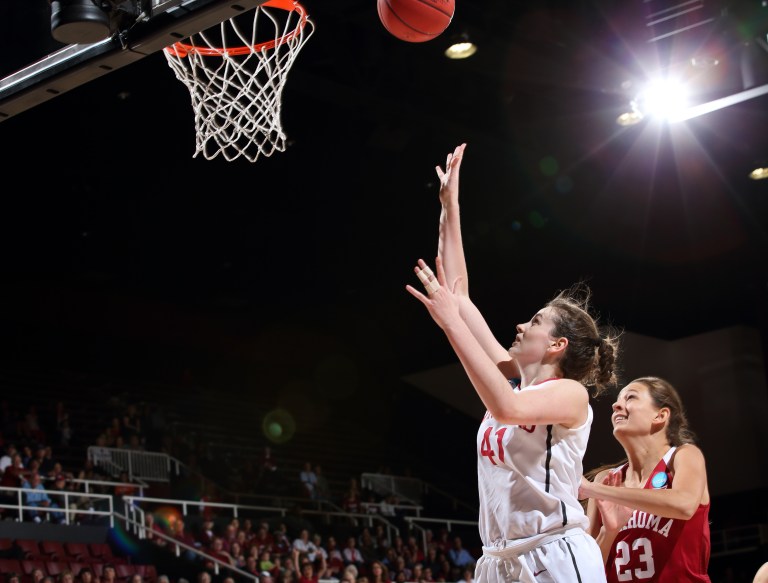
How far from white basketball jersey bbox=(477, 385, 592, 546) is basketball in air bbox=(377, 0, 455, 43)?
1.83 meters

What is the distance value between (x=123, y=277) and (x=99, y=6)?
14.0m

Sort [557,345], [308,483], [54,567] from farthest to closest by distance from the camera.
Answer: [308,483], [54,567], [557,345]

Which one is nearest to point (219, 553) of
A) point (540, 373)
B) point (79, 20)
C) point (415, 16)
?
point (415, 16)

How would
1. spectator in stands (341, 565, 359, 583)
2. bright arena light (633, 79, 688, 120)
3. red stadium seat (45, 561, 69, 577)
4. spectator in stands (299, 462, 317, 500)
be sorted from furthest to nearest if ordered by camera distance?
1. spectator in stands (299, 462, 317, 500)
2. spectator in stands (341, 565, 359, 583)
3. red stadium seat (45, 561, 69, 577)
4. bright arena light (633, 79, 688, 120)

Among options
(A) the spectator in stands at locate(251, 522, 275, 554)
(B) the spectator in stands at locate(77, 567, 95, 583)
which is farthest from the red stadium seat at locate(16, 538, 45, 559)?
(A) the spectator in stands at locate(251, 522, 275, 554)

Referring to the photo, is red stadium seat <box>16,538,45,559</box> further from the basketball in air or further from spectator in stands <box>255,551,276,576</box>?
the basketball in air

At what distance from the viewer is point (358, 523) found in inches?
589

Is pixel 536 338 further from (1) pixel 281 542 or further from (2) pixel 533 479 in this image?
(1) pixel 281 542

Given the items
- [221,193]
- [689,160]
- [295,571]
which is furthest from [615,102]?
[295,571]

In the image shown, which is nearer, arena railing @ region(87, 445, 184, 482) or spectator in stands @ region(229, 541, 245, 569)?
spectator in stands @ region(229, 541, 245, 569)

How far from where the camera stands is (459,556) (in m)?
14.5

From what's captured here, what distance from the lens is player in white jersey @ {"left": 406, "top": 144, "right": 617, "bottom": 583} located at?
2736 mm

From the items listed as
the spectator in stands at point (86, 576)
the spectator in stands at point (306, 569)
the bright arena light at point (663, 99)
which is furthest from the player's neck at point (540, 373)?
the spectator in stands at point (306, 569)

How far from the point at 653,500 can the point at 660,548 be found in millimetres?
344
